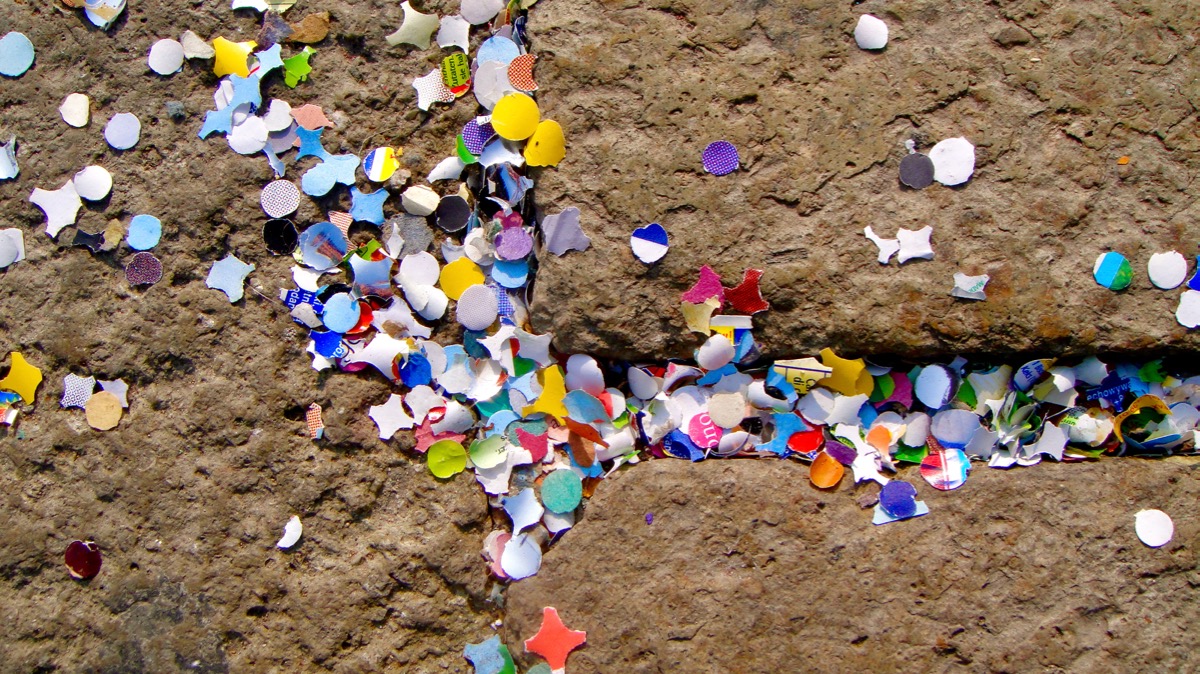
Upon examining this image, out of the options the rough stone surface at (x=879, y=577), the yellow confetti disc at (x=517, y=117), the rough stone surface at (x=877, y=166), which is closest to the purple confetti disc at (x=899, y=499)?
the rough stone surface at (x=879, y=577)

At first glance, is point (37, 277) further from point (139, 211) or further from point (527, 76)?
point (527, 76)

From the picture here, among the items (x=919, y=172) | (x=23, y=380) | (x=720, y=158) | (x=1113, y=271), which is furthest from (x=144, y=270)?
(x=1113, y=271)

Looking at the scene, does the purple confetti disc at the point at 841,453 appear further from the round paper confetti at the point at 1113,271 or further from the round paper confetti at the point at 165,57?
the round paper confetti at the point at 165,57

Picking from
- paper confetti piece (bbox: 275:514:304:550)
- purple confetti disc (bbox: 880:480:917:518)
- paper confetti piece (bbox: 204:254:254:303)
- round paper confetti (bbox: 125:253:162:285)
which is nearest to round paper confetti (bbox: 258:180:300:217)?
paper confetti piece (bbox: 204:254:254:303)

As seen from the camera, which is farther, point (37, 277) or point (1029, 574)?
point (37, 277)

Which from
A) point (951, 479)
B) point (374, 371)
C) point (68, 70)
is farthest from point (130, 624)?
point (951, 479)
